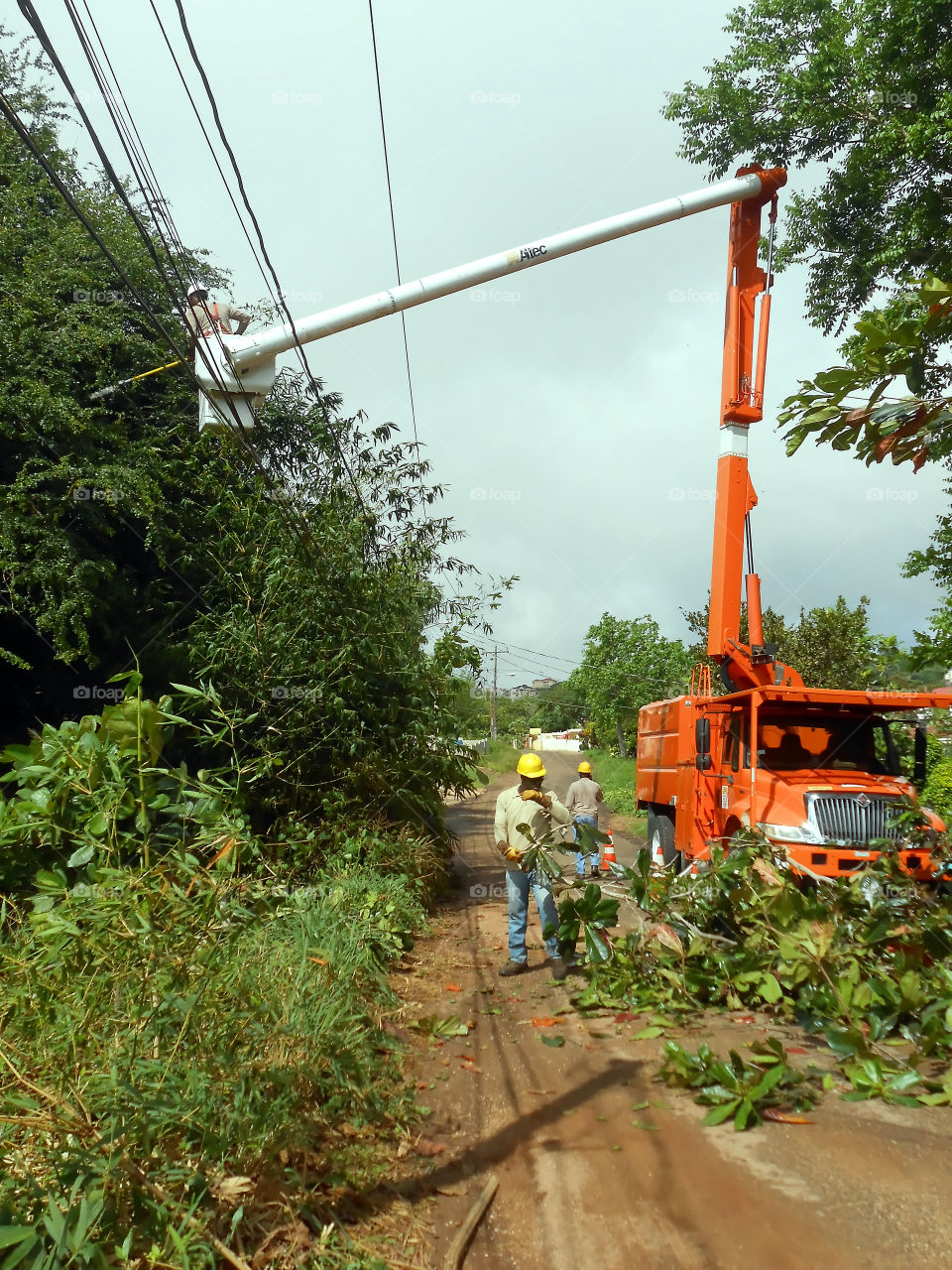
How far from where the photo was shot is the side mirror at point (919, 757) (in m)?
9.38

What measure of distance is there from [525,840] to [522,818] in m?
0.20

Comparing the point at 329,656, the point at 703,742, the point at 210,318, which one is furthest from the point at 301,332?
the point at 703,742

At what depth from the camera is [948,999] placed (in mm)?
5438

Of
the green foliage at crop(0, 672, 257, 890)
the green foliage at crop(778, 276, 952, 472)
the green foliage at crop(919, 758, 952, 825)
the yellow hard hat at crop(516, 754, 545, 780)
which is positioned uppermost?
the green foliage at crop(778, 276, 952, 472)

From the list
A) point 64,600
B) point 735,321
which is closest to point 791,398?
point 735,321

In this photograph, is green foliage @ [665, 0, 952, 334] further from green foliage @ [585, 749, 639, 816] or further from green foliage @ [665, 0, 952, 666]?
green foliage @ [585, 749, 639, 816]

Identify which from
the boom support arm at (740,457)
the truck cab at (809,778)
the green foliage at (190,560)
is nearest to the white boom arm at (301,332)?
the green foliage at (190,560)

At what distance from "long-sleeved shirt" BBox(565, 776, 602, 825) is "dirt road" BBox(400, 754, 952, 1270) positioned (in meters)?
6.10

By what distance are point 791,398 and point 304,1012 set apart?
3.82 meters

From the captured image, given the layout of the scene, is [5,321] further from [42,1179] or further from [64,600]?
[42,1179]

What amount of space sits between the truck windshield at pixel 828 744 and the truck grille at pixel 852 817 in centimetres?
99

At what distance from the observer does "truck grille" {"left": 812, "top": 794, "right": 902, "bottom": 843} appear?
8492mm

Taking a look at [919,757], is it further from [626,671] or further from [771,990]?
[626,671]

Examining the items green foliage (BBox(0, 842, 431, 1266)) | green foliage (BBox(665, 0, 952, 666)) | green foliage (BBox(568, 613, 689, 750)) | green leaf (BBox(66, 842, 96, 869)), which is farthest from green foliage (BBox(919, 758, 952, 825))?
green foliage (BBox(568, 613, 689, 750))
